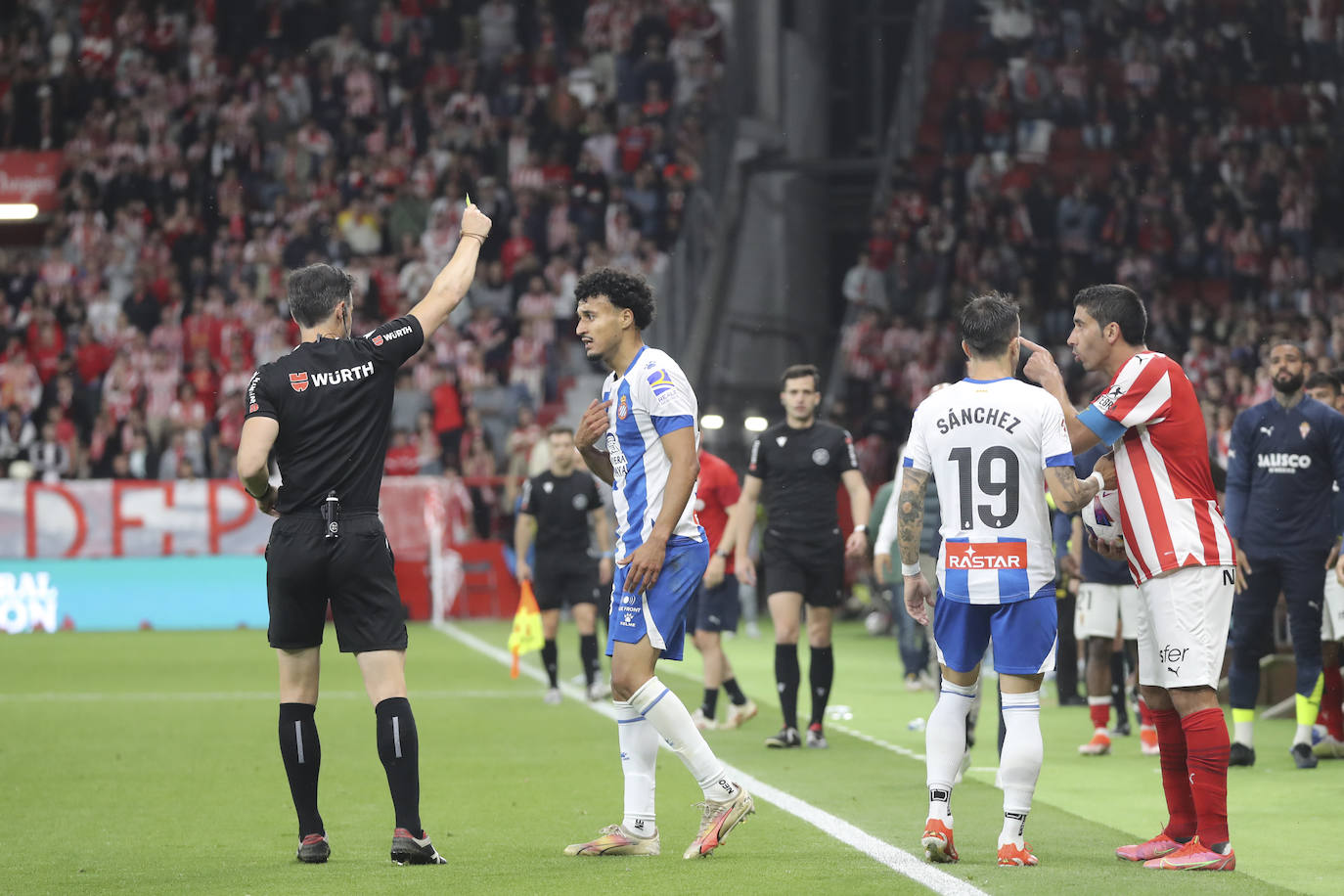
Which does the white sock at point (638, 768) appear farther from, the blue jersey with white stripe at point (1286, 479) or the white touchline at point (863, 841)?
the blue jersey with white stripe at point (1286, 479)

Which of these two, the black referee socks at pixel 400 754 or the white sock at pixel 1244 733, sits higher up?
the black referee socks at pixel 400 754

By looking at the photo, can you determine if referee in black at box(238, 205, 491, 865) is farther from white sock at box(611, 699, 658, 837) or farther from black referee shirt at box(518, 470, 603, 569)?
black referee shirt at box(518, 470, 603, 569)

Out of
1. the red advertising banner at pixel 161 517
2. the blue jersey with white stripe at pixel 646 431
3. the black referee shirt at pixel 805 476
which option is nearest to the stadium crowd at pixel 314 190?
the red advertising banner at pixel 161 517

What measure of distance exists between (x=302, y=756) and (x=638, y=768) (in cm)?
132

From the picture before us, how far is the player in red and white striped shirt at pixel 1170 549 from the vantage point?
6930 mm

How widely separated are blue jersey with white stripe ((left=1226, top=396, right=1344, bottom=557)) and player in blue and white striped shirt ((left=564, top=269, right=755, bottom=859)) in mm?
4327

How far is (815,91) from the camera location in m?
31.0

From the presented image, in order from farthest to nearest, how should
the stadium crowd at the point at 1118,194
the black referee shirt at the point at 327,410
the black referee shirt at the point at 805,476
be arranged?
the stadium crowd at the point at 1118,194 < the black referee shirt at the point at 805,476 < the black referee shirt at the point at 327,410

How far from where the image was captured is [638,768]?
7.16 meters

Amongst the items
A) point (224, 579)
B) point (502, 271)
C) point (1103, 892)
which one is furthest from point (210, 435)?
point (1103, 892)

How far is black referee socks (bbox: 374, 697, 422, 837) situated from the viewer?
22.5ft

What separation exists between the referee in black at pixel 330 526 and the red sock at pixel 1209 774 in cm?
296

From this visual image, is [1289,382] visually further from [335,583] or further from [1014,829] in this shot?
[335,583]

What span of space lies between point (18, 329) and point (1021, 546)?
23.9 meters
